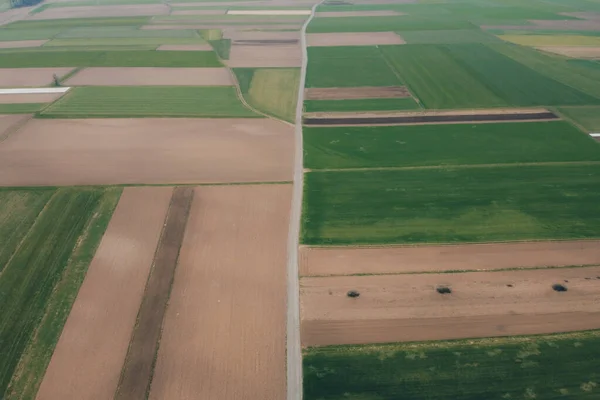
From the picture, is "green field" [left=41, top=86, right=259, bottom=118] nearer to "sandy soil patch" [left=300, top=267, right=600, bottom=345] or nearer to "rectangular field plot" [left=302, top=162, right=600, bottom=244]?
"rectangular field plot" [left=302, top=162, right=600, bottom=244]

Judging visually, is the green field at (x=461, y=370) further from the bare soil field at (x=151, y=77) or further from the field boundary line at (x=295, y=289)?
the bare soil field at (x=151, y=77)

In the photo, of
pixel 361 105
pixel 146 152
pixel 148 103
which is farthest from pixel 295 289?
pixel 148 103

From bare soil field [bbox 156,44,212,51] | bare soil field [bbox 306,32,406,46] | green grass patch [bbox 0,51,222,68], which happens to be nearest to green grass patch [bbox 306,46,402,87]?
bare soil field [bbox 306,32,406,46]

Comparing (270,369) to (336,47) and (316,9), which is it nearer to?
(336,47)

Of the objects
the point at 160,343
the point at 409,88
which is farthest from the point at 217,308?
the point at 409,88

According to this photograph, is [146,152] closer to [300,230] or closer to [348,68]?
[300,230]

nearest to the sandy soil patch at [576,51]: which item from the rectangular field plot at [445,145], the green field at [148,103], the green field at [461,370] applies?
the rectangular field plot at [445,145]
